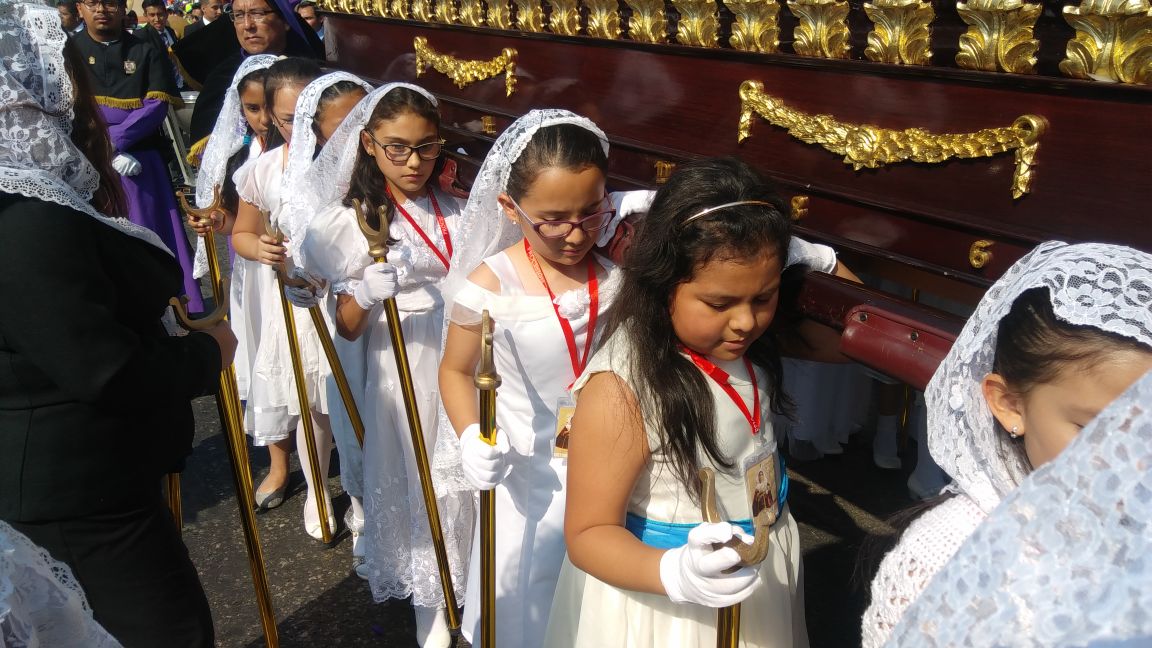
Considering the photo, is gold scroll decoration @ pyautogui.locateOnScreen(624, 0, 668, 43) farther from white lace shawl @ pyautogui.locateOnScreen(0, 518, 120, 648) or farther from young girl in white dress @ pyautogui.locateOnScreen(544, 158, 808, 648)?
white lace shawl @ pyautogui.locateOnScreen(0, 518, 120, 648)

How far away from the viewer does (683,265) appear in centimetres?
150

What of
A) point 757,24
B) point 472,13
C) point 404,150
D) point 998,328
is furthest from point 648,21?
point 998,328

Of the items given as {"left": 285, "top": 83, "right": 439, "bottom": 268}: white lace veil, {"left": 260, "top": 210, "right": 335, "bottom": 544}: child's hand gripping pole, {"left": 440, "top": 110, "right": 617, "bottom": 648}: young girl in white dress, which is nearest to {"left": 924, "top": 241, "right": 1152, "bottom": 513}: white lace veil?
{"left": 440, "top": 110, "right": 617, "bottom": 648}: young girl in white dress

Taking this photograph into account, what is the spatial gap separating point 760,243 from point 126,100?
540 centimetres

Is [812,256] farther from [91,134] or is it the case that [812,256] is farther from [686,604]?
[91,134]

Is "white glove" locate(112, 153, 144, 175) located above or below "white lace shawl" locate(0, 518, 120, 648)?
below

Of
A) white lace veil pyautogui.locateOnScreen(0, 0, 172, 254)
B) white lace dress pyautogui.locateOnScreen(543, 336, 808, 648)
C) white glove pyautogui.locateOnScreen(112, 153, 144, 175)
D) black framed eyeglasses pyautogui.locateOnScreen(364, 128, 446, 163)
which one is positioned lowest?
white glove pyautogui.locateOnScreen(112, 153, 144, 175)

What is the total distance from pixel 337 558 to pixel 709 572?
93.6 inches

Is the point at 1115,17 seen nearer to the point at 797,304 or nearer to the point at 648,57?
the point at 797,304

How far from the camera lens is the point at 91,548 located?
1736 millimetres

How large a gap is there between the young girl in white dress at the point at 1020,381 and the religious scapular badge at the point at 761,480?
312mm

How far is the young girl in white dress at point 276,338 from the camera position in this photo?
3363 mm

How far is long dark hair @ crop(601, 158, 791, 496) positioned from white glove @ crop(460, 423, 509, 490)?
0.50 meters

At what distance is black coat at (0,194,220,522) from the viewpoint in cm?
155
